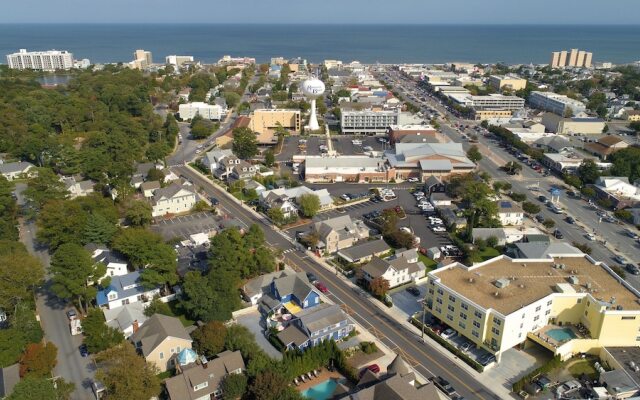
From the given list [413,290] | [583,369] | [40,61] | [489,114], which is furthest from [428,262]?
[40,61]

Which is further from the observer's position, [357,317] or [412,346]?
[357,317]

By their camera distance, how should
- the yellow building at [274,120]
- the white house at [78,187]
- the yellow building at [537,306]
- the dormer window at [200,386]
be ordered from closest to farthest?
1. the dormer window at [200,386]
2. the yellow building at [537,306]
3. the white house at [78,187]
4. the yellow building at [274,120]

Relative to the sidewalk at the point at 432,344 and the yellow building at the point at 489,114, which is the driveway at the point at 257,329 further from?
the yellow building at the point at 489,114

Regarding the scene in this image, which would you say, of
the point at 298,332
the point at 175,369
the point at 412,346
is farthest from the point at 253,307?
the point at 412,346

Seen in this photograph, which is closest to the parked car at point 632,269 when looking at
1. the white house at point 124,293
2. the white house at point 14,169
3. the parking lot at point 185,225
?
the parking lot at point 185,225

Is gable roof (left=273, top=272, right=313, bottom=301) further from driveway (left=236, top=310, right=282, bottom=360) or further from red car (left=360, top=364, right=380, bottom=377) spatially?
red car (left=360, top=364, right=380, bottom=377)

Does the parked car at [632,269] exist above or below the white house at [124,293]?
below

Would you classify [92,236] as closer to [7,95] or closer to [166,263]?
[166,263]
